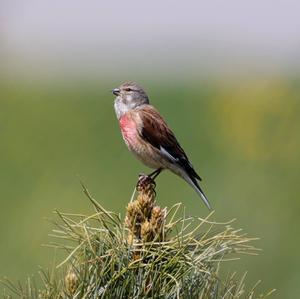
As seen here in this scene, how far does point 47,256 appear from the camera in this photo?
27.0ft

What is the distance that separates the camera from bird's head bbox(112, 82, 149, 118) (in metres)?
5.10

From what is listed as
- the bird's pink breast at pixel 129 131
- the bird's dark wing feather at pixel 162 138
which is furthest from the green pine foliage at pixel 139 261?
the bird's pink breast at pixel 129 131

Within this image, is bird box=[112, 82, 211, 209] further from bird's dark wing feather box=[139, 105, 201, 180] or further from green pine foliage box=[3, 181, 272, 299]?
green pine foliage box=[3, 181, 272, 299]

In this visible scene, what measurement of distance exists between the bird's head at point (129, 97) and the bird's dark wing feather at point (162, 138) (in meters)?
0.12

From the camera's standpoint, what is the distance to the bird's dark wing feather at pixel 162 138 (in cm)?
489

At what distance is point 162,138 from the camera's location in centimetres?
498

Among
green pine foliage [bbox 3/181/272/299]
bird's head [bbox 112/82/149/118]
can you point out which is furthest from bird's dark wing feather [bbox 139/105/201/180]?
green pine foliage [bbox 3/181/272/299]

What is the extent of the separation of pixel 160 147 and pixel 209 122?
318 inches

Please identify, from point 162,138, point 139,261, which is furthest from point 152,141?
point 139,261

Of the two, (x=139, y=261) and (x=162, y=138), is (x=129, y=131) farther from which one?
(x=139, y=261)

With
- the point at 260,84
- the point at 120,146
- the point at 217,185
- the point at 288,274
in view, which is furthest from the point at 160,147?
the point at 260,84

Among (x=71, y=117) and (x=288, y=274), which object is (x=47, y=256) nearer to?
(x=288, y=274)

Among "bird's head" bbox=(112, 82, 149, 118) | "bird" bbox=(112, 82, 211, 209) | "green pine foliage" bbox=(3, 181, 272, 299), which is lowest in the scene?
"green pine foliage" bbox=(3, 181, 272, 299)

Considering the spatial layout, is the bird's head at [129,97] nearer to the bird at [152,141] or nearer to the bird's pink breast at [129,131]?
the bird at [152,141]
